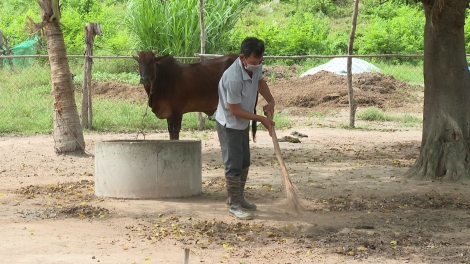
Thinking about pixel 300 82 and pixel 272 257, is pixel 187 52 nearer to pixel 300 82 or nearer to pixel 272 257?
pixel 300 82

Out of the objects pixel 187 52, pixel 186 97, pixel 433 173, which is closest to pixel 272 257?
pixel 433 173

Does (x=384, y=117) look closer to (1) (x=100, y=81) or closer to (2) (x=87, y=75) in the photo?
(2) (x=87, y=75)

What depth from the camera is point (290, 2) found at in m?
27.8

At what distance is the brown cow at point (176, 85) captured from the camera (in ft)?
31.1

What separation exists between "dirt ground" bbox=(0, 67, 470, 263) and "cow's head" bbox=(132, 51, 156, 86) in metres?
1.44

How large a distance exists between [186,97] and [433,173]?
371cm

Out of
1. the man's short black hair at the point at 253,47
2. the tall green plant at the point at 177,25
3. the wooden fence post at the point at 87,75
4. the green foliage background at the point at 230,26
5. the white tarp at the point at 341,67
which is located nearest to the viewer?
the man's short black hair at the point at 253,47

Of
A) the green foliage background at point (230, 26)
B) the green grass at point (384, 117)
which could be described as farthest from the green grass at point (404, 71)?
the green grass at point (384, 117)

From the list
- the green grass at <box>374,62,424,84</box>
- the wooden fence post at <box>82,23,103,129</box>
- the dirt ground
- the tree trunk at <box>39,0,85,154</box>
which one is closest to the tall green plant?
the wooden fence post at <box>82,23,103,129</box>

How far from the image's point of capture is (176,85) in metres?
9.86

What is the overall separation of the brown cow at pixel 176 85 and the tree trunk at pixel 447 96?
328cm

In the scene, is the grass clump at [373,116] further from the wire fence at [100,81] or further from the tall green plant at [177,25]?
the tall green plant at [177,25]

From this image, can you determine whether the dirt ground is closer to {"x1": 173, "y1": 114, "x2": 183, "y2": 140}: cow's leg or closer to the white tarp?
{"x1": 173, "y1": 114, "x2": 183, "y2": 140}: cow's leg

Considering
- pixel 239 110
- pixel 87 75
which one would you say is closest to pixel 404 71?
pixel 87 75
